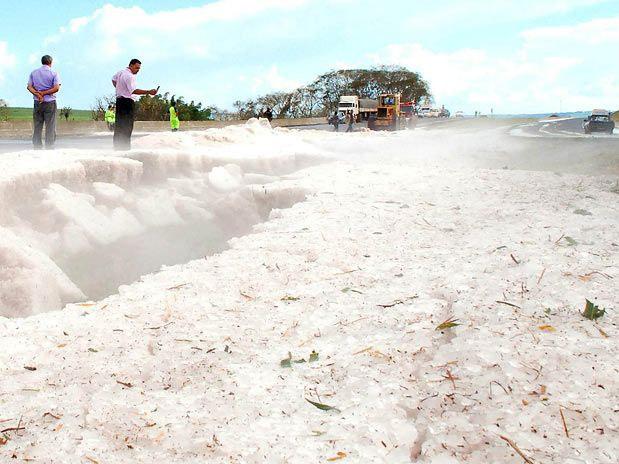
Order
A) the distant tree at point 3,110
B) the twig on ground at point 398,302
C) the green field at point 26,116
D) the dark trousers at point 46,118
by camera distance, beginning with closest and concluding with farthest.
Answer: the twig on ground at point 398,302 → the dark trousers at point 46,118 → the distant tree at point 3,110 → the green field at point 26,116

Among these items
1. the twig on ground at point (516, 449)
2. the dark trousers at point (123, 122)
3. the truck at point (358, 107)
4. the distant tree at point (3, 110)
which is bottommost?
the twig on ground at point (516, 449)

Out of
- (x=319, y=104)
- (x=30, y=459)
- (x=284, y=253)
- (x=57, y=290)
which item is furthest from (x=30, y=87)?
(x=319, y=104)

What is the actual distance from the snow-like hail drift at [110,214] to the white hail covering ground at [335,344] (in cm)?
4

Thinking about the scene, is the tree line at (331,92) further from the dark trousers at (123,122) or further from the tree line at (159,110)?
the dark trousers at (123,122)

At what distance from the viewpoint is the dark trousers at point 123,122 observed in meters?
8.48

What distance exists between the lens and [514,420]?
2053 mm

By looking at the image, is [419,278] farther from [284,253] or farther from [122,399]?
[122,399]

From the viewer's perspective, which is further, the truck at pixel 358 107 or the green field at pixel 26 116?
the truck at pixel 358 107

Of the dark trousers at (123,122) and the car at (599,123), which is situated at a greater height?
the car at (599,123)

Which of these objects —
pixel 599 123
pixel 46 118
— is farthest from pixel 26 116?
pixel 46 118

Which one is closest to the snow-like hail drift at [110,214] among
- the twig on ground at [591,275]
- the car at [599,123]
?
the twig on ground at [591,275]

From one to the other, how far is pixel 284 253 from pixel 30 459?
2352 mm

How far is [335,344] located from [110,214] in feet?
13.5

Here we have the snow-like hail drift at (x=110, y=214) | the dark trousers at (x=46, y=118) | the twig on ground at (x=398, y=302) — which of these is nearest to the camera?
the twig on ground at (x=398, y=302)
